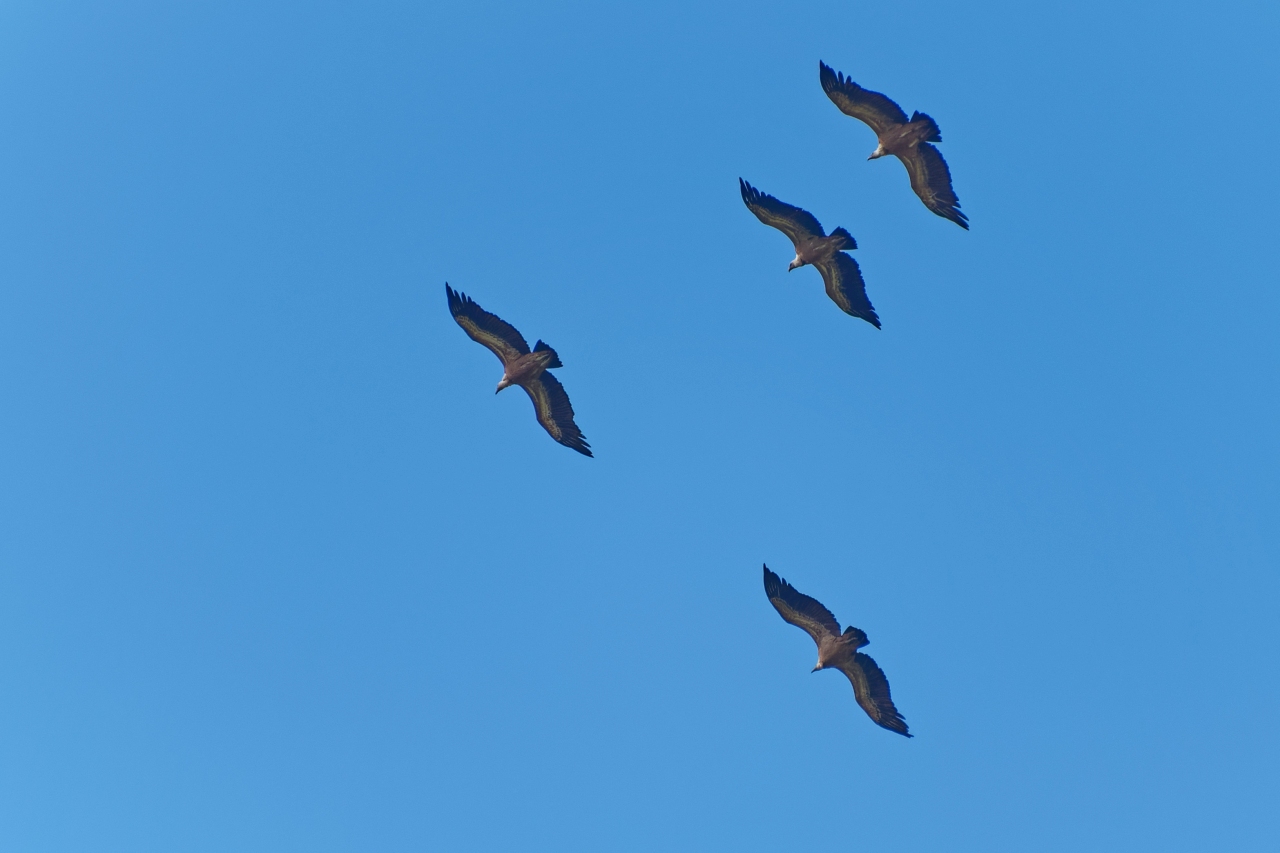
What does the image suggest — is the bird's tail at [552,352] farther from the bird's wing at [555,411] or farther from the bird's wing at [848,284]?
the bird's wing at [848,284]


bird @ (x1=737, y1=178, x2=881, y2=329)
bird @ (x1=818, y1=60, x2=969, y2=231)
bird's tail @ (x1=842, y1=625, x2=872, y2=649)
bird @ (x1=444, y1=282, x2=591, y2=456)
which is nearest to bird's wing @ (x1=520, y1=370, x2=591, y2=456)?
bird @ (x1=444, y1=282, x2=591, y2=456)

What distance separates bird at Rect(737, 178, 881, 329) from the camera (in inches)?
1091

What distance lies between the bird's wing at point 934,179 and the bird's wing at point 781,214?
2.40m

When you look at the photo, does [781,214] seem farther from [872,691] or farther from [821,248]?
[872,691]

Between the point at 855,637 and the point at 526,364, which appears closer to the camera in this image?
the point at 855,637

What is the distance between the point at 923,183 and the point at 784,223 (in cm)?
316

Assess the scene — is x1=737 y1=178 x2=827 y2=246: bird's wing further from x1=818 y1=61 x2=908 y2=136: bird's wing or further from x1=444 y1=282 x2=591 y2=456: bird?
x1=444 y1=282 x2=591 y2=456: bird

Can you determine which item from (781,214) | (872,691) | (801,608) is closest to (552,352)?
(781,214)

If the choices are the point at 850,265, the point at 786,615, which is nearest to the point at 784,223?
the point at 850,265

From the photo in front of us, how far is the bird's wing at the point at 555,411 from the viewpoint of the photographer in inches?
1171

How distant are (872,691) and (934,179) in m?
11.5

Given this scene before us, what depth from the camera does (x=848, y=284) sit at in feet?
93.7

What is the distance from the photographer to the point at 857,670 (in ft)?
92.7

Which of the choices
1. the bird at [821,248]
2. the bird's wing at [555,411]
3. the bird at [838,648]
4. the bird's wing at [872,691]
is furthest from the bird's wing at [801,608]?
the bird at [821,248]
